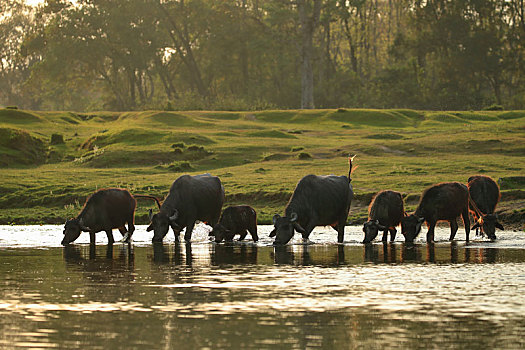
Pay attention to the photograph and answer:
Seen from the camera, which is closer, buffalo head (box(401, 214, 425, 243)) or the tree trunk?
buffalo head (box(401, 214, 425, 243))

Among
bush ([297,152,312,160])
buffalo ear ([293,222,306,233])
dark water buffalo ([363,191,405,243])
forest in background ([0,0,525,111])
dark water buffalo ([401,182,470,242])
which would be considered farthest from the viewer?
forest in background ([0,0,525,111])

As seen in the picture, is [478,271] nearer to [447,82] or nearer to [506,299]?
[506,299]

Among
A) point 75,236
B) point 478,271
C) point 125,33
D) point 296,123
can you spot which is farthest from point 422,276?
point 125,33

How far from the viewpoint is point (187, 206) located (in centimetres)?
2152

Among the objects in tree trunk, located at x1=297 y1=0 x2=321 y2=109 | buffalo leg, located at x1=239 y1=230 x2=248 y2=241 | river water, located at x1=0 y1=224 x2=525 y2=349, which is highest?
tree trunk, located at x1=297 y1=0 x2=321 y2=109

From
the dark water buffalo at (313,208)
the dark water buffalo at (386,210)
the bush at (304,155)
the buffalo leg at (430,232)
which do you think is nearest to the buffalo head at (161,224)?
the dark water buffalo at (313,208)

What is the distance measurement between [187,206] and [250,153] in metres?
26.5

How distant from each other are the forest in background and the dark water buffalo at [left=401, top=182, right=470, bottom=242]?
67.6 metres

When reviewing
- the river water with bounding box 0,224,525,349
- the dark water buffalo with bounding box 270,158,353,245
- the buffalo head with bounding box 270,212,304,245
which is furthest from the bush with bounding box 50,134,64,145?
the buffalo head with bounding box 270,212,304,245

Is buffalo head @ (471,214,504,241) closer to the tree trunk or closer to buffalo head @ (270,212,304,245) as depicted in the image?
buffalo head @ (270,212,304,245)

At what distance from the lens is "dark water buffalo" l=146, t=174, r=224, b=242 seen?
20812 mm

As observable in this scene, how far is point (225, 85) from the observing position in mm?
109250

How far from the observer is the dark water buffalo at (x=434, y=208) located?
20.3 m

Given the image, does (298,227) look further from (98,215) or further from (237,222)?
(98,215)
